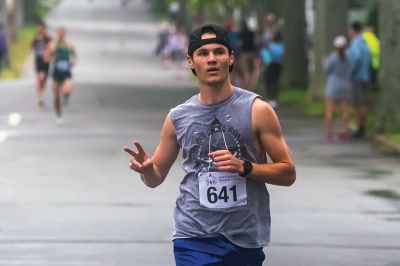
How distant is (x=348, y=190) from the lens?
580 inches

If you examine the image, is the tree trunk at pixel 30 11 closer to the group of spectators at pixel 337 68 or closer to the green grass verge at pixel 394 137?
the group of spectators at pixel 337 68

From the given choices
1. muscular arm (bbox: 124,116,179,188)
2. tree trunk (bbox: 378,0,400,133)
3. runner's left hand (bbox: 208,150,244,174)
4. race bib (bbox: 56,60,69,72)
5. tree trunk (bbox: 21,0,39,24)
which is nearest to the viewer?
runner's left hand (bbox: 208,150,244,174)

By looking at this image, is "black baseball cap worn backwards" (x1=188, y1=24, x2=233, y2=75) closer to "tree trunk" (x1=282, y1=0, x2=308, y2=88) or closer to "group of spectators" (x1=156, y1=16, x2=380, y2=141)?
"group of spectators" (x1=156, y1=16, x2=380, y2=141)

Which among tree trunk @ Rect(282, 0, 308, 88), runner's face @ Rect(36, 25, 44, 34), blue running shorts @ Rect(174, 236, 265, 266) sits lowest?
tree trunk @ Rect(282, 0, 308, 88)

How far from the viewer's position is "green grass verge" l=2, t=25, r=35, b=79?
149 ft

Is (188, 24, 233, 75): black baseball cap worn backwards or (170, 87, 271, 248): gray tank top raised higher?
(188, 24, 233, 75): black baseball cap worn backwards

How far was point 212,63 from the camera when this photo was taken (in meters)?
5.88

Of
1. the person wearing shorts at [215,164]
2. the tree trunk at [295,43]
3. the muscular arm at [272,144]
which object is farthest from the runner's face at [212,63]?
the tree trunk at [295,43]

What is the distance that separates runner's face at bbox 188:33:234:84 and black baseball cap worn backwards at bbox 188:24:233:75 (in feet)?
0.06

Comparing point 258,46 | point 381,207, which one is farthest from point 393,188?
point 258,46

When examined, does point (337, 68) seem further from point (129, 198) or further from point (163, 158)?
point (163, 158)

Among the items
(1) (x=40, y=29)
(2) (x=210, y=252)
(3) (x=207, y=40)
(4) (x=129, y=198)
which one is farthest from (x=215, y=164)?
(1) (x=40, y=29)

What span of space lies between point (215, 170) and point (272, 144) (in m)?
0.29

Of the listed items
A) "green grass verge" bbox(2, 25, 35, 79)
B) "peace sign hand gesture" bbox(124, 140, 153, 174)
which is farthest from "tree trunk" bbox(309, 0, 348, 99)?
"peace sign hand gesture" bbox(124, 140, 153, 174)
